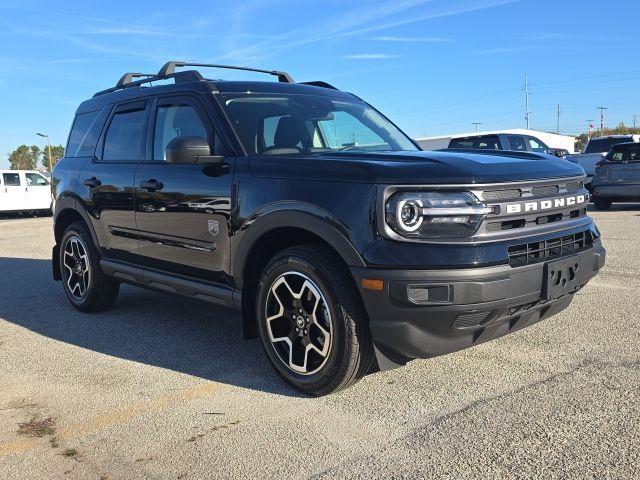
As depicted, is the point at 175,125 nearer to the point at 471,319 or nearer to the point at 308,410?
the point at 308,410

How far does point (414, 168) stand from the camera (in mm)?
3188

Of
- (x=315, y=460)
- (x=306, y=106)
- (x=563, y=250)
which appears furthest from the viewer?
(x=306, y=106)

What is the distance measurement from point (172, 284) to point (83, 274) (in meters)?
1.76

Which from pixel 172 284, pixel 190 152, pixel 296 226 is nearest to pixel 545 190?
pixel 296 226

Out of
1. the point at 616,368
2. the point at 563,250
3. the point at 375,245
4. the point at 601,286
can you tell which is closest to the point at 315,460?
the point at 375,245

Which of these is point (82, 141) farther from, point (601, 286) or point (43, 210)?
point (43, 210)

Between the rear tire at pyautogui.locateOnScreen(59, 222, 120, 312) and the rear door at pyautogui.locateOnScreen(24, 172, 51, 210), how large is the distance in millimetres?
16871

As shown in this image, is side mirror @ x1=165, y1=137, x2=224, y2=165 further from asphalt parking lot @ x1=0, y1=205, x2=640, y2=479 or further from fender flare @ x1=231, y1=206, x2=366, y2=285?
asphalt parking lot @ x1=0, y1=205, x2=640, y2=479

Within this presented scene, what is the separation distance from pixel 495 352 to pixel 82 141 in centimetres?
429

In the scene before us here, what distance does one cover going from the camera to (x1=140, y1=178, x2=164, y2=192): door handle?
4.57 m

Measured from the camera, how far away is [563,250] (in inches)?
139

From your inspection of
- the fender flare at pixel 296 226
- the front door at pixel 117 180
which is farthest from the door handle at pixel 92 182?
the fender flare at pixel 296 226

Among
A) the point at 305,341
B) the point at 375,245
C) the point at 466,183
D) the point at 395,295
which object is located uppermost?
the point at 466,183

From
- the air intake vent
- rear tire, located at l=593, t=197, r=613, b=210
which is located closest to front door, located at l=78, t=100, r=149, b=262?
the air intake vent
